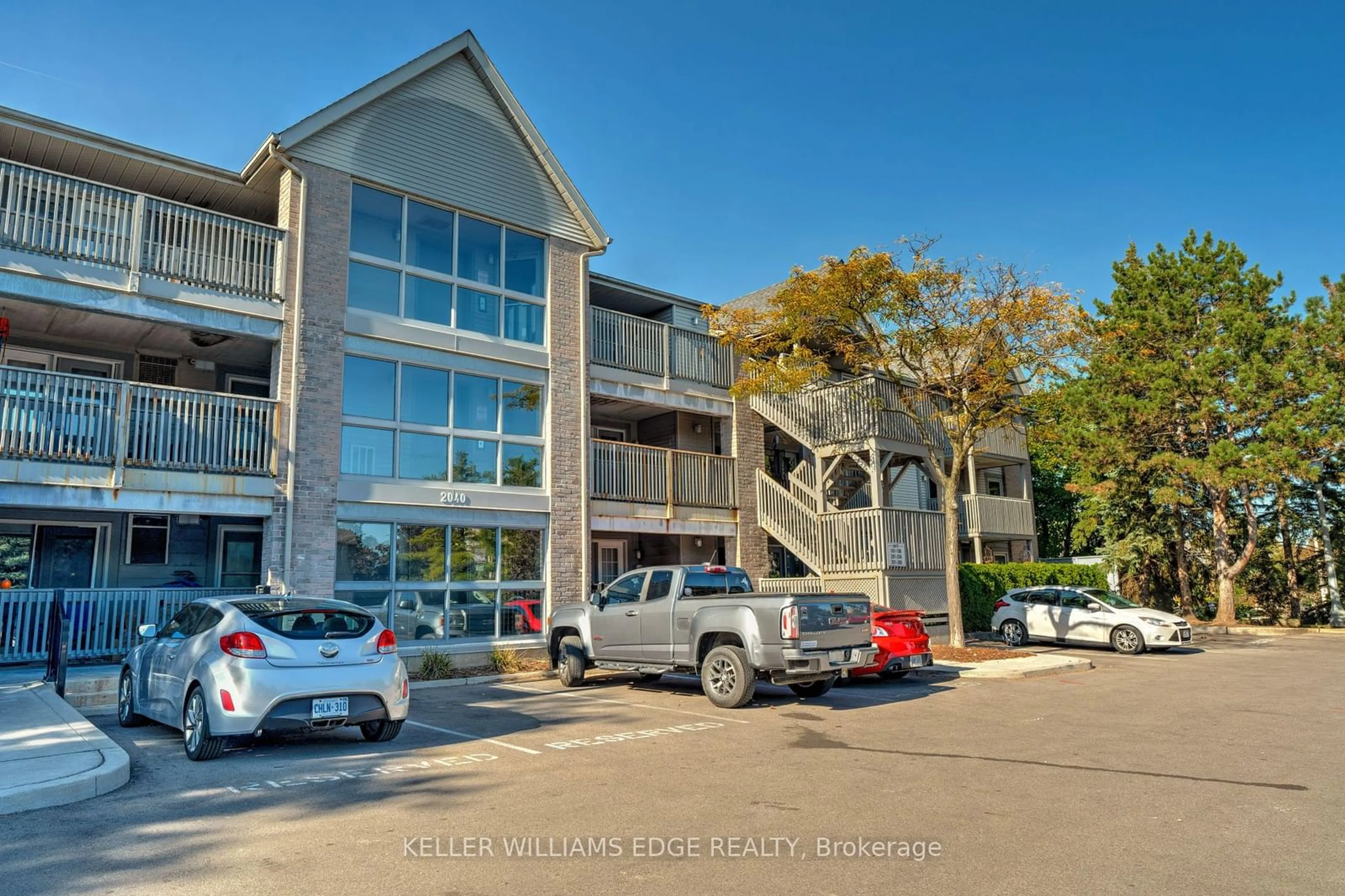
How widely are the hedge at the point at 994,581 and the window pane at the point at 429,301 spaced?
1413 centimetres

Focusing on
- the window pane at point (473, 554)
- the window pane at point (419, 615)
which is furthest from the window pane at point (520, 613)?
the window pane at point (419, 615)

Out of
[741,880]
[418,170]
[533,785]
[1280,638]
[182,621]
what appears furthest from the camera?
[1280,638]

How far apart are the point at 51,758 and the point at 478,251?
1201cm

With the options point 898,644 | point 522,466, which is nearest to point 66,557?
point 522,466

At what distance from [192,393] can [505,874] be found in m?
11.3

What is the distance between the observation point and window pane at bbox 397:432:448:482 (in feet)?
51.1

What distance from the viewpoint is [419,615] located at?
15352mm

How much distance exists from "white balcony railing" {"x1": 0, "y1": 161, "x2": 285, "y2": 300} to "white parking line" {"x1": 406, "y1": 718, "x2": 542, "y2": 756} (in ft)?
26.5

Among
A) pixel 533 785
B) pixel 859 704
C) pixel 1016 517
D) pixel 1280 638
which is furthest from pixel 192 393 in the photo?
pixel 1280 638

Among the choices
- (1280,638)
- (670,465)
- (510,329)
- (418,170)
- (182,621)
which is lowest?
(1280,638)

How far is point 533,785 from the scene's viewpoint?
6.97 m

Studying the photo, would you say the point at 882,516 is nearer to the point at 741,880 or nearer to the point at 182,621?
the point at 182,621

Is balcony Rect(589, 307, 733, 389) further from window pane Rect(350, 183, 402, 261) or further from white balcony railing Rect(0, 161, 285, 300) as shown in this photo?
white balcony railing Rect(0, 161, 285, 300)

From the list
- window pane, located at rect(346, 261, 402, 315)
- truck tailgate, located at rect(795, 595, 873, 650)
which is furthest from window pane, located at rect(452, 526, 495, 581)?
truck tailgate, located at rect(795, 595, 873, 650)
